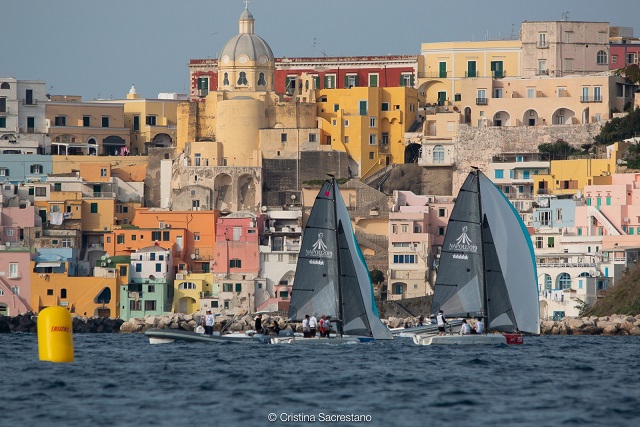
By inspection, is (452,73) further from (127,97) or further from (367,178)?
(127,97)

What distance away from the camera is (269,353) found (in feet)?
174

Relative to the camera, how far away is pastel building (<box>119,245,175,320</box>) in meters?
85.7

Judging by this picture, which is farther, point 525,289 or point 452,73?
point 452,73

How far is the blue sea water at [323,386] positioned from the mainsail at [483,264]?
1279mm

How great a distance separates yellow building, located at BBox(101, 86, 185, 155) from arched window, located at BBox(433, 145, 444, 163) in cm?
1769

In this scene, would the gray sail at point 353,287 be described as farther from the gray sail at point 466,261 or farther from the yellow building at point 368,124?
the yellow building at point 368,124

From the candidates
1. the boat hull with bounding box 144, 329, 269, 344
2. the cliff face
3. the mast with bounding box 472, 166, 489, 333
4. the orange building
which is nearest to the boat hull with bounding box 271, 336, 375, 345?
the boat hull with bounding box 144, 329, 269, 344

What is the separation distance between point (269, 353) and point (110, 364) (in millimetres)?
5523

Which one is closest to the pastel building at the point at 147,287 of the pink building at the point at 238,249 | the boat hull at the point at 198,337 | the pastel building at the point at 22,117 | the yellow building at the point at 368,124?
the pink building at the point at 238,249

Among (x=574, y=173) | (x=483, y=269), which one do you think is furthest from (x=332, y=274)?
(x=574, y=173)

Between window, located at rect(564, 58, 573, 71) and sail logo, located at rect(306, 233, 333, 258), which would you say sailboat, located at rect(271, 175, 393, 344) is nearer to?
sail logo, located at rect(306, 233, 333, 258)

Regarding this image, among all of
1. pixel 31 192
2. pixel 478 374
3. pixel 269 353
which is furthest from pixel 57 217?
pixel 478 374

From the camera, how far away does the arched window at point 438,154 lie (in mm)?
92812

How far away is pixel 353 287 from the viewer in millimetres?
55344
